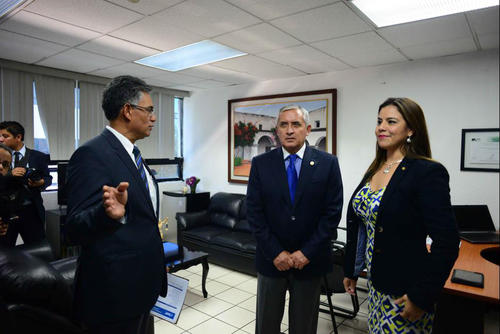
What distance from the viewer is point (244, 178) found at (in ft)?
17.3

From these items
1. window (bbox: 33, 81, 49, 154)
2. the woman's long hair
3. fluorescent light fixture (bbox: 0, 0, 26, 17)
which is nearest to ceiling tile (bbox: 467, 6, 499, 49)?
the woman's long hair

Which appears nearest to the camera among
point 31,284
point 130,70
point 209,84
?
point 31,284

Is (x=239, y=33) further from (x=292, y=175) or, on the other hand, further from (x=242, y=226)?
(x=242, y=226)

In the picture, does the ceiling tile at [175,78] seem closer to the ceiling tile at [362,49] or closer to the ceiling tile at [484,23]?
the ceiling tile at [362,49]

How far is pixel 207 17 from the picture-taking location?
8.54ft

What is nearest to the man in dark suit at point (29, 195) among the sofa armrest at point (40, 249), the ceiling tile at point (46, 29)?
the sofa armrest at point (40, 249)

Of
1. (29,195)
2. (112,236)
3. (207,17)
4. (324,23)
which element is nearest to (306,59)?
(324,23)

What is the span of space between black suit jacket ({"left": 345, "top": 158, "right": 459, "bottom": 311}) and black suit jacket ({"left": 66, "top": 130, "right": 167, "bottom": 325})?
3.22ft

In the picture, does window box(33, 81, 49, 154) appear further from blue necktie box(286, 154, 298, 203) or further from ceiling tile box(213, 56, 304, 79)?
blue necktie box(286, 154, 298, 203)

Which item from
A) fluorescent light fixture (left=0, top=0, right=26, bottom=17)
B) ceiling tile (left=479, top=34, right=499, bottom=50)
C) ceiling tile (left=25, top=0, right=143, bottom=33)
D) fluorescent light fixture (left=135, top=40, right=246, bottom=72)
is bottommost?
ceiling tile (left=479, top=34, right=499, bottom=50)

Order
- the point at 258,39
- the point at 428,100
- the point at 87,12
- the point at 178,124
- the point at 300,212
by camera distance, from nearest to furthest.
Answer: the point at 300,212, the point at 87,12, the point at 258,39, the point at 428,100, the point at 178,124

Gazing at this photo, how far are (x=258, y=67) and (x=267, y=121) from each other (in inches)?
41.3

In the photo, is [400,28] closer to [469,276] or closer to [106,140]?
[469,276]

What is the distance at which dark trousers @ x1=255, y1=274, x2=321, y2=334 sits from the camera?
1.80 meters
